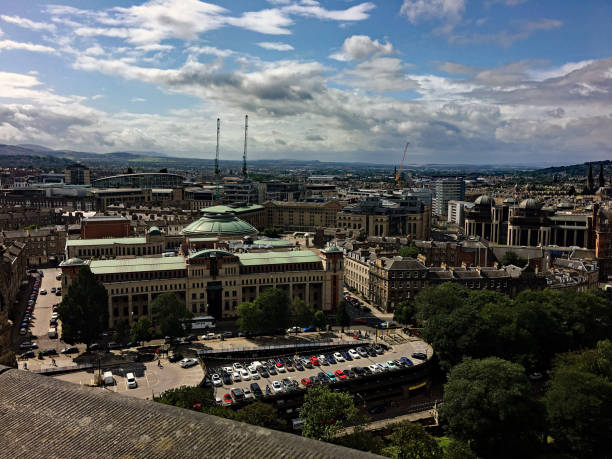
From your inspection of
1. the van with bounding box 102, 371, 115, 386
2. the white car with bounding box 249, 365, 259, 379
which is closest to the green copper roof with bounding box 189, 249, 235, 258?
the white car with bounding box 249, 365, 259, 379

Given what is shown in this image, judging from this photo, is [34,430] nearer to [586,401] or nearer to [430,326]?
[586,401]

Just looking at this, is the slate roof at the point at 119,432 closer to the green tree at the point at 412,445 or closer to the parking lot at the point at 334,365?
the green tree at the point at 412,445

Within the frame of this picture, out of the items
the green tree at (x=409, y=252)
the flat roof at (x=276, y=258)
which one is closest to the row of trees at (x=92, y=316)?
the flat roof at (x=276, y=258)

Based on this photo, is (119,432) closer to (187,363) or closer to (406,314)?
(187,363)

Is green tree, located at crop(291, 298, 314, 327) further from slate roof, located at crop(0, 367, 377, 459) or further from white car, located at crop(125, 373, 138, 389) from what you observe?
slate roof, located at crop(0, 367, 377, 459)

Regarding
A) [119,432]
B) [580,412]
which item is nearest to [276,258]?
[580,412]
